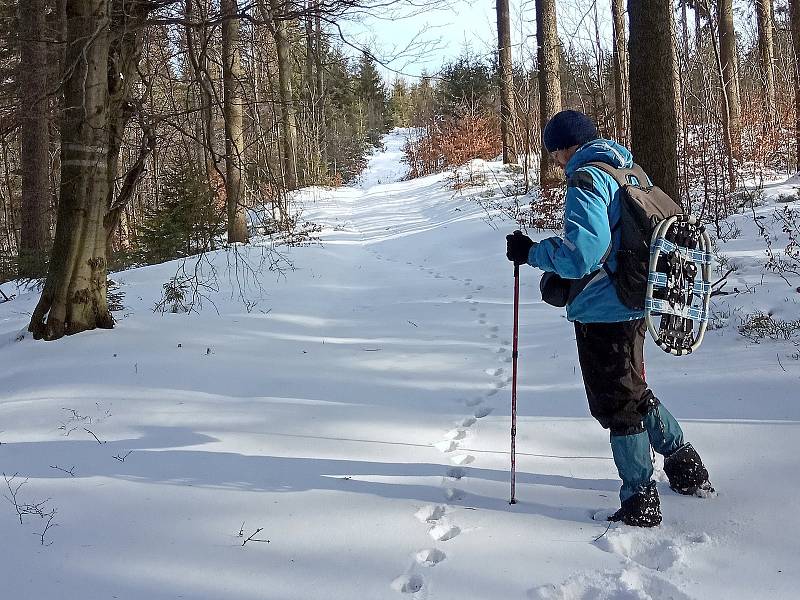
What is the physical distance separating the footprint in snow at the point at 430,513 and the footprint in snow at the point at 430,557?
0.30 metres

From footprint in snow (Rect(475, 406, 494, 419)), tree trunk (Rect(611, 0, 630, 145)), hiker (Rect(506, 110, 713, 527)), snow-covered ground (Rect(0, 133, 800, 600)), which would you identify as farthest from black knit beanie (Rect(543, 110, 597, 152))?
tree trunk (Rect(611, 0, 630, 145))

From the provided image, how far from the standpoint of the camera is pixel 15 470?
3945mm

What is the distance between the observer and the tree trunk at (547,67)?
50.9ft

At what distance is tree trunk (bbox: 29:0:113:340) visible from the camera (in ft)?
20.9

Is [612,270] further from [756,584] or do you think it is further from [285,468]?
[285,468]

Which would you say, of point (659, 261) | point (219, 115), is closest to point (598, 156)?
point (659, 261)

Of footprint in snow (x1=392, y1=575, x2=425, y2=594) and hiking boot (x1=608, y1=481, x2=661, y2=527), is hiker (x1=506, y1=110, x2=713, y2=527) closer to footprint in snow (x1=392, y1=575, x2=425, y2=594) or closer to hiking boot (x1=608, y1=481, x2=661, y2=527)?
hiking boot (x1=608, y1=481, x2=661, y2=527)

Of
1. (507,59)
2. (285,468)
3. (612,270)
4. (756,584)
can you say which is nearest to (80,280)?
(285,468)

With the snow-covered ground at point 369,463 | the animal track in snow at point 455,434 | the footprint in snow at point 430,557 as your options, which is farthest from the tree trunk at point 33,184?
the footprint in snow at point 430,557

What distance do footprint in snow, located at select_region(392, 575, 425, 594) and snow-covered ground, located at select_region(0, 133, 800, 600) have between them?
13 millimetres

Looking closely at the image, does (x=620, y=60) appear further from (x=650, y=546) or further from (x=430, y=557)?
(x=430, y=557)

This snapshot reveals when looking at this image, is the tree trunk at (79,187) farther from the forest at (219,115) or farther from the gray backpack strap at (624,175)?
the gray backpack strap at (624,175)

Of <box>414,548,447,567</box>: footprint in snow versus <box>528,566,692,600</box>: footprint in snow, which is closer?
<box>528,566,692,600</box>: footprint in snow

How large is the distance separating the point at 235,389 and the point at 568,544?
3.24 meters
